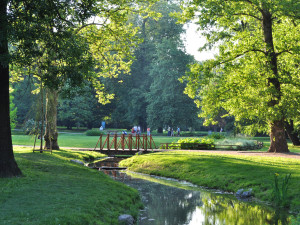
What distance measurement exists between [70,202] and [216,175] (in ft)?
33.7

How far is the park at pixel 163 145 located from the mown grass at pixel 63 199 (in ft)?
0.14

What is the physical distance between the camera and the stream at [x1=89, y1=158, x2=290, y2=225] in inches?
471

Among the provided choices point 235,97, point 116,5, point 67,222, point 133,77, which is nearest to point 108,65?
point 116,5

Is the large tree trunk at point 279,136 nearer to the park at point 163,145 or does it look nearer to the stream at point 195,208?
the park at point 163,145

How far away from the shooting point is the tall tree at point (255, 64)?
906 inches

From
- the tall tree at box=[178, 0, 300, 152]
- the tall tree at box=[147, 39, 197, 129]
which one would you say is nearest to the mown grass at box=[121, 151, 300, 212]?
the tall tree at box=[178, 0, 300, 152]

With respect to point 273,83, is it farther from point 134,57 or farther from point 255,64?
point 134,57

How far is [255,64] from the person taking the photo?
23578mm

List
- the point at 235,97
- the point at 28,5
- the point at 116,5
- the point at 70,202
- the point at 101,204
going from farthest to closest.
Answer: the point at 235,97 < the point at 116,5 < the point at 28,5 < the point at 101,204 < the point at 70,202

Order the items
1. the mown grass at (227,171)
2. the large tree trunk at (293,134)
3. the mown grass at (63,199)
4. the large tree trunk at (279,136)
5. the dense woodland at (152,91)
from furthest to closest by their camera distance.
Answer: the dense woodland at (152,91), the large tree trunk at (293,134), the large tree trunk at (279,136), the mown grass at (227,171), the mown grass at (63,199)

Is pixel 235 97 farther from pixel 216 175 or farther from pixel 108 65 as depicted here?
pixel 108 65

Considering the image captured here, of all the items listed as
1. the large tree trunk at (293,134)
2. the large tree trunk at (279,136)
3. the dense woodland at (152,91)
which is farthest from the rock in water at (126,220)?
the dense woodland at (152,91)

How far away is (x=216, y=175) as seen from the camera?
19.1m

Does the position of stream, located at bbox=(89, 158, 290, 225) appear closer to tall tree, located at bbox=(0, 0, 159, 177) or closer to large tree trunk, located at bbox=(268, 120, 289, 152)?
tall tree, located at bbox=(0, 0, 159, 177)
